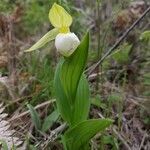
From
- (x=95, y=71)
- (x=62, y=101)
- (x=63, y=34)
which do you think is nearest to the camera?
(x=63, y=34)

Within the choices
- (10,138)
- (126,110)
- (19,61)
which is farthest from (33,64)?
(10,138)

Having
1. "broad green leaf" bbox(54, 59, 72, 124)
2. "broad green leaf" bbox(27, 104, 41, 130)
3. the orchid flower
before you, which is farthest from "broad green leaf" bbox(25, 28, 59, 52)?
"broad green leaf" bbox(27, 104, 41, 130)

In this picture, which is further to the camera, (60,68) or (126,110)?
(126,110)

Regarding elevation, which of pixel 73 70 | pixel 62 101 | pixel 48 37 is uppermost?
pixel 48 37

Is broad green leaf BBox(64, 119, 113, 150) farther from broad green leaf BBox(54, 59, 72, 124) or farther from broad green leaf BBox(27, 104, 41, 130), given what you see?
broad green leaf BBox(27, 104, 41, 130)

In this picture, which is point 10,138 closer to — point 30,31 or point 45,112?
point 45,112

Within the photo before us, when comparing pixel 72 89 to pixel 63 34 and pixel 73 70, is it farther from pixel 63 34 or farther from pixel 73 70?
pixel 63 34

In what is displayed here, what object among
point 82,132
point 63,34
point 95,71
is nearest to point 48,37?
point 63,34
